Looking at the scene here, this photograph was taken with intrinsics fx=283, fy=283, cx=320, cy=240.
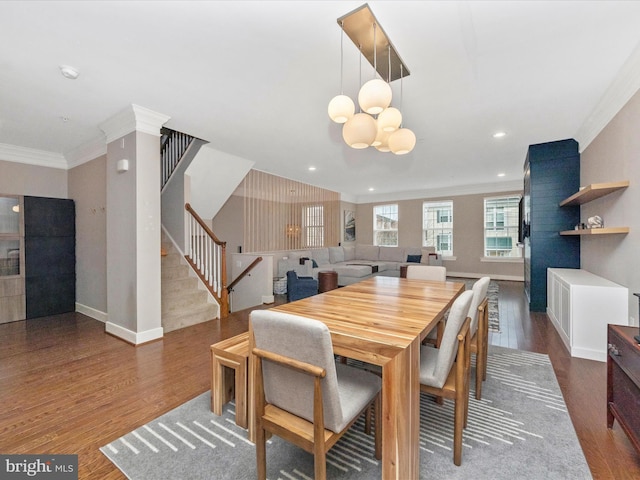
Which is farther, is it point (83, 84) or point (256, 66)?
point (83, 84)

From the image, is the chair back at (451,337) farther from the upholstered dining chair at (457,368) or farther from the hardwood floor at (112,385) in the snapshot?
the hardwood floor at (112,385)

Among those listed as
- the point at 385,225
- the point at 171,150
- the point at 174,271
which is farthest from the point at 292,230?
the point at 385,225

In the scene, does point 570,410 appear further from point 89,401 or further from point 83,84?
point 83,84

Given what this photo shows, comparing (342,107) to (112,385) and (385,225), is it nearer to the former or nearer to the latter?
(112,385)

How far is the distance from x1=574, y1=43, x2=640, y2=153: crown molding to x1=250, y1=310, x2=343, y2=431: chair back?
10.5 ft

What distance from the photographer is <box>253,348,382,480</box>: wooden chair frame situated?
1.06 metres

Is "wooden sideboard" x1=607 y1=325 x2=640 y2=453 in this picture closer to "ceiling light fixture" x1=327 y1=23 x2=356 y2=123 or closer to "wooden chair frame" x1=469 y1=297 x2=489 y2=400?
"wooden chair frame" x1=469 y1=297 x2=489 y2=400

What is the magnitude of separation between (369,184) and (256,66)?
18.6 ft

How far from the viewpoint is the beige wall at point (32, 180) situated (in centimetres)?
411

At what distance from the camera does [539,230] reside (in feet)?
14.3

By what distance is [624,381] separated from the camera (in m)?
1.58

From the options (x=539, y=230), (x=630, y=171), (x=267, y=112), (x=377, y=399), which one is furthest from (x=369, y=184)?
(x=377, y=399)

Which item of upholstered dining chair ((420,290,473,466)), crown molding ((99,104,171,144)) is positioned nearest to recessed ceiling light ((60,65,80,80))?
crown molding ((99,104,171,144))

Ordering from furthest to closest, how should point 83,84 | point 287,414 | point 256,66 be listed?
point 83,84 < point 256,66 < point 287,414
